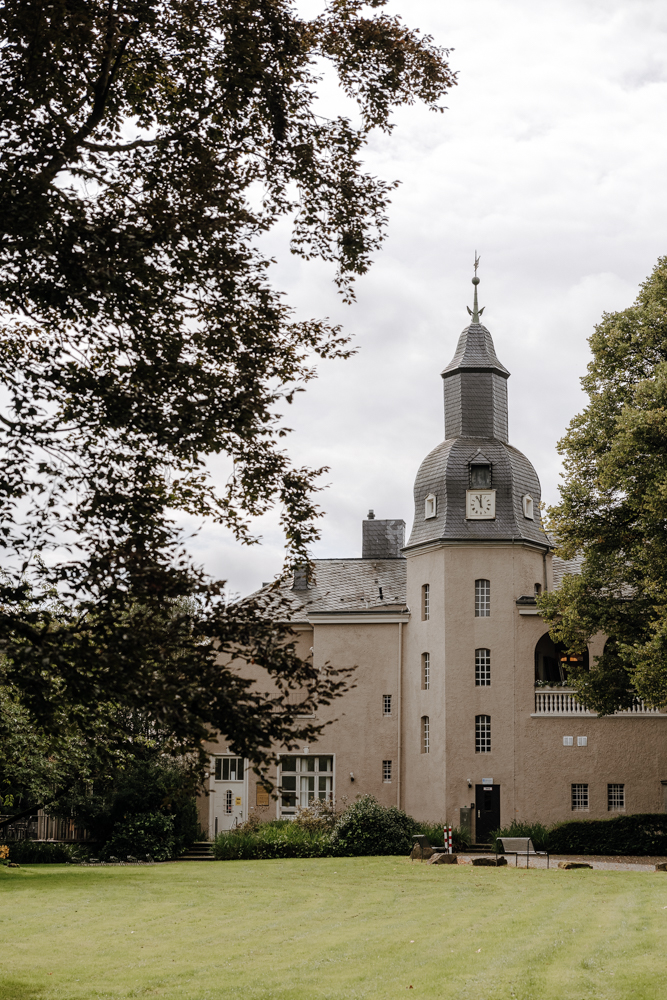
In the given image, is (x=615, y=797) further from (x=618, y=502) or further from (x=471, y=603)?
(x=618, y=502)

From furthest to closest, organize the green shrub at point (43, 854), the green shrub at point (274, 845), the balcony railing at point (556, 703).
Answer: the balcony railing at point (556, 703) → the green shrub at point (43, 854) → the green shrub at point (274, 845)

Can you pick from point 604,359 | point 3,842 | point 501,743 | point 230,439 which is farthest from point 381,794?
point 230,439

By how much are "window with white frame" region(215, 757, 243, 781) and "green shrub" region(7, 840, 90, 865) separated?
6999mm

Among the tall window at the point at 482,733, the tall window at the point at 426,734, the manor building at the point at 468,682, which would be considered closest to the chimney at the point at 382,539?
the manor building at the point at 468,682

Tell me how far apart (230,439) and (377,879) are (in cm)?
1592

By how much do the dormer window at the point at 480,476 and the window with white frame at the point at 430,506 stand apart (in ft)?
4.25

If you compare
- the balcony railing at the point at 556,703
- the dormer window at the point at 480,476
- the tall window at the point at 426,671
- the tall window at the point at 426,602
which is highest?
the dormer window at the point at 480,476

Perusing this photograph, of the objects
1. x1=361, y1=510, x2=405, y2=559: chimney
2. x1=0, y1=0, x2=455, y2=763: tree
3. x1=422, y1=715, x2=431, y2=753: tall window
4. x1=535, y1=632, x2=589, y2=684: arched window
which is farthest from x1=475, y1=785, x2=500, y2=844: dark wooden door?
x1=0, y1=0, x2=455, y2=763: tree

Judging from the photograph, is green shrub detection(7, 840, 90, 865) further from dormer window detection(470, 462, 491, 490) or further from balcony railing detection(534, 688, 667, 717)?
dormer window detection(470, 462, 491, 490)

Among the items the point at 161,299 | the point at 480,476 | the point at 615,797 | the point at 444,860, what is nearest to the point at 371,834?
the point at 444,860

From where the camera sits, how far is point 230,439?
28.7ft

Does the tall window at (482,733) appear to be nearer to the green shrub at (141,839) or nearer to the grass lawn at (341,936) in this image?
A: the grass lawn at (341,936)

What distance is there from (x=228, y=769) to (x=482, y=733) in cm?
907

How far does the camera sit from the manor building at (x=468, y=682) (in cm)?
3188
